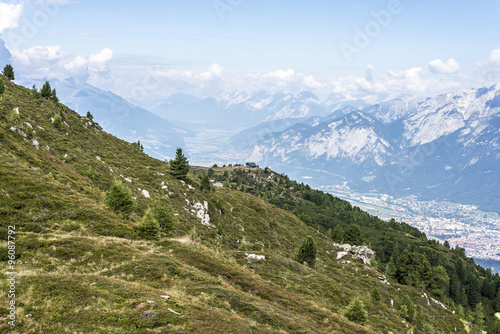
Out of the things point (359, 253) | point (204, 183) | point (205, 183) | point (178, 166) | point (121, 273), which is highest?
point (178, 166)

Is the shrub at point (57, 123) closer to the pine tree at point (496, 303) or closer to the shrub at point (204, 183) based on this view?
the shrub at point (204, 183)

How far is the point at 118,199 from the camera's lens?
46031 millimetres

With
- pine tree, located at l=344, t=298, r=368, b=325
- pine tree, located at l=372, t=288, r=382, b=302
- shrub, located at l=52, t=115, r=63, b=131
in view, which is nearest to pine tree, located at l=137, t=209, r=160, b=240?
pine tree, located at l=344, t=298, r=368, b=325

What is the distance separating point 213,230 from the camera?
258 ft

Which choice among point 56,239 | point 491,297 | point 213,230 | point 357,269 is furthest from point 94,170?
point 491,297

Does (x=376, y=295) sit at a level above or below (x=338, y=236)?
below

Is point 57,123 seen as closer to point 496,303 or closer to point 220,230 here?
point 220,230

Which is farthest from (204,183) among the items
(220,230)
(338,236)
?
(338,236)

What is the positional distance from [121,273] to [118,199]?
79.3 ft

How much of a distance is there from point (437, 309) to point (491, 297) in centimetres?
12207

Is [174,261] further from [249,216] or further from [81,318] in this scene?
[249,216]

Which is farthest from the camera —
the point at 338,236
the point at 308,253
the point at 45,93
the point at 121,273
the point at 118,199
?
the point at 338,236

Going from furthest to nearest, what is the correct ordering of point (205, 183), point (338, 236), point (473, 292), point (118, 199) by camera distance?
point (473, 292) → point (338, 236) → point (205, 183) → point (118, 199)

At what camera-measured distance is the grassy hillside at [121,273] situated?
17719 mm
